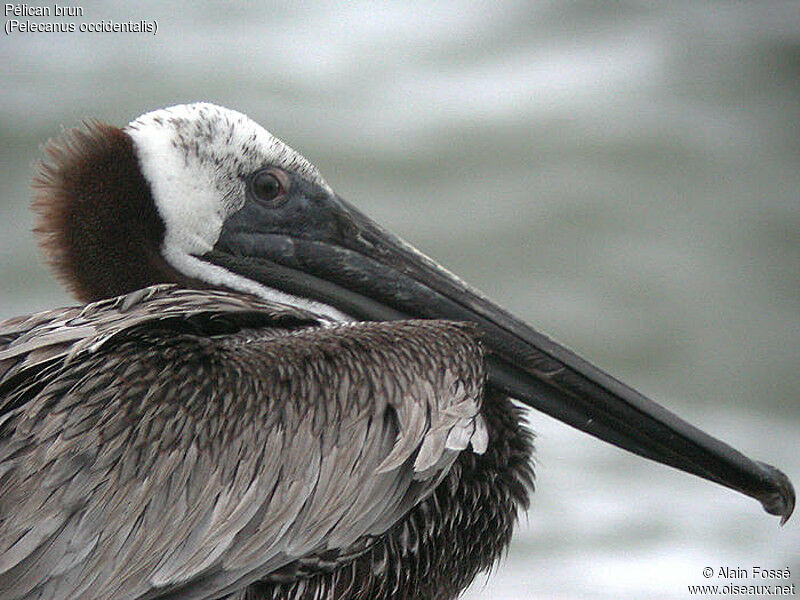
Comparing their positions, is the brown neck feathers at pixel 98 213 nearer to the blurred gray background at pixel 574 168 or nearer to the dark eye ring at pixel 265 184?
the dark eye ring at pixel 265 184

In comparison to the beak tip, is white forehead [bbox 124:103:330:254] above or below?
above

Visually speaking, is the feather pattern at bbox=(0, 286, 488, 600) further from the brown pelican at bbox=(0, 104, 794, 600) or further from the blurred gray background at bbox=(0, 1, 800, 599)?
the blurred gray background at bbox=(0, 1, 800, 599)

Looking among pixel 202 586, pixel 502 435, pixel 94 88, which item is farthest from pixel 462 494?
pixel 94 88

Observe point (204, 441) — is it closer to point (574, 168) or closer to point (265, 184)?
point (265, 184)

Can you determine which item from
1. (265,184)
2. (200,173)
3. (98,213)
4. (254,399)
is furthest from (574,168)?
(254,399)

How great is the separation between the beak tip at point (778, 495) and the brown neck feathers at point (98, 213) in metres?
1.51

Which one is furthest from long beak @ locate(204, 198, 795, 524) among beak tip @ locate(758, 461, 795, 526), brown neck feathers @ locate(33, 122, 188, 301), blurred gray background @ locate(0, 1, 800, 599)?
blurred gray background @ locate(0, 1, 800, 599)

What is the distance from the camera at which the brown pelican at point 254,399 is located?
7.48ft

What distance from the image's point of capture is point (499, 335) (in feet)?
9.34

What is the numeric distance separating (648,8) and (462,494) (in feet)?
17.2

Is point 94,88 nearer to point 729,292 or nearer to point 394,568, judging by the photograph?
point 729,292

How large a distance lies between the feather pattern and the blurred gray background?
3259 millimetres

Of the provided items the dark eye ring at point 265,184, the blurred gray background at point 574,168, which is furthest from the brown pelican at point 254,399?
the blurred gray background at point 574,168

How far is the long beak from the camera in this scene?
111 inches
